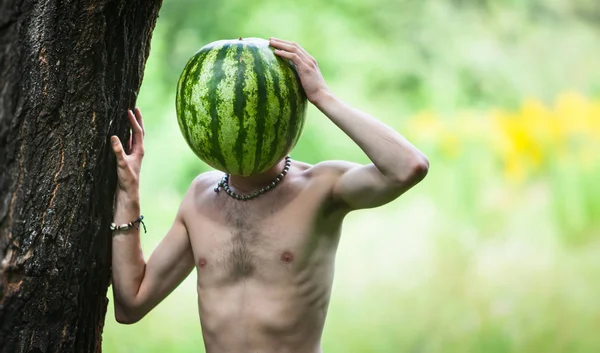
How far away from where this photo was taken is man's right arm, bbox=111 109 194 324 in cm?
238

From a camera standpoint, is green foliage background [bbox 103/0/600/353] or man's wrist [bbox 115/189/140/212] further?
green foliage background [bbox 103/0/600/353]

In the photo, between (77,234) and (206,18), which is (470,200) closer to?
(206,18)

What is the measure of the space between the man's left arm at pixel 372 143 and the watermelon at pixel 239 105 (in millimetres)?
39

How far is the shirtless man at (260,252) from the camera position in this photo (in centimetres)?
232

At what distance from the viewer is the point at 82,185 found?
2.25 metres

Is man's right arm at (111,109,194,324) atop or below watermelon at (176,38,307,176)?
below

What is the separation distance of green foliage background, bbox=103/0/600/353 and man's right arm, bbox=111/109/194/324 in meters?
2.82

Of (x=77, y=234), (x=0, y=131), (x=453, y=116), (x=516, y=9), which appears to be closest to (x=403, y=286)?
(x=453, y=116)

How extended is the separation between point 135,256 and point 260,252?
0.40 metres

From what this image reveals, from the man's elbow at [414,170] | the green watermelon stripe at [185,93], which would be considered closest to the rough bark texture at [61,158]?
the green watermelon stripe at [185,93]

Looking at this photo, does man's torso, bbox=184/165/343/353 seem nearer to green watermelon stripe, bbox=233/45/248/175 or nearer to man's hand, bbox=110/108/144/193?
man's hand, bbox=110/108/144/193

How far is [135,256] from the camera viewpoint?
242 cm

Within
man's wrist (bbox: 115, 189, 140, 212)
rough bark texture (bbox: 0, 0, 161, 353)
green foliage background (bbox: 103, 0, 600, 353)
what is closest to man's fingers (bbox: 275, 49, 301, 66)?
rough bark texture (bbox: 0, 0, 161, 353)

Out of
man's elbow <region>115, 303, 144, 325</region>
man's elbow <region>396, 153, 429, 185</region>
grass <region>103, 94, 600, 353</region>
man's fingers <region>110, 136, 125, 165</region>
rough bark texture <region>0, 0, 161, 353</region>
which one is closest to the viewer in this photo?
rough bark texture <region>0, 0, 161, 353</region>
